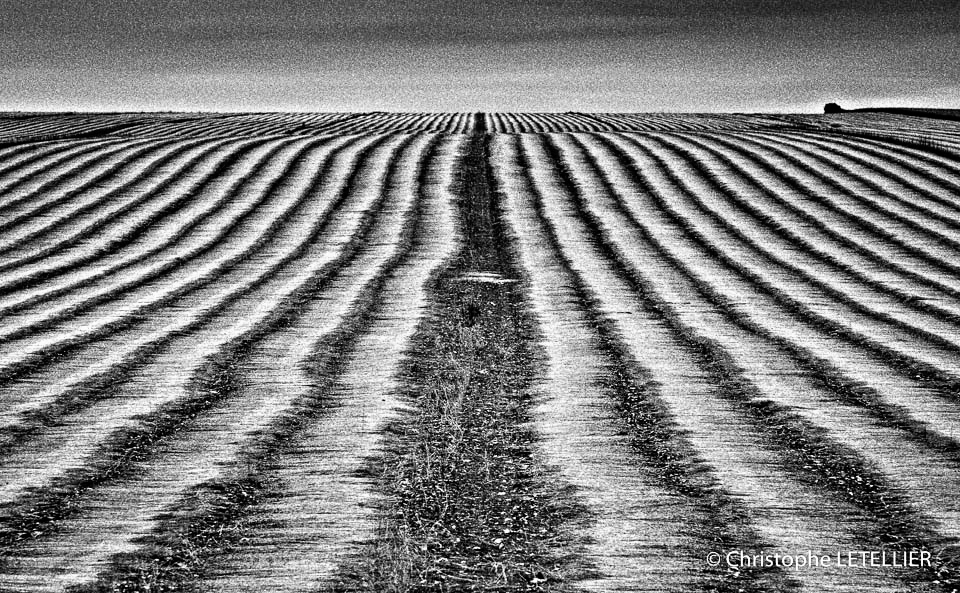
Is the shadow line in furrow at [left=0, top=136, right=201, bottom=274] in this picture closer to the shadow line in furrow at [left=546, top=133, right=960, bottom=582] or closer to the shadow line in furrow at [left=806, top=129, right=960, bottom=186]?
the shadow line in furrow at [left=546, top=133, right=960, bottom=582]

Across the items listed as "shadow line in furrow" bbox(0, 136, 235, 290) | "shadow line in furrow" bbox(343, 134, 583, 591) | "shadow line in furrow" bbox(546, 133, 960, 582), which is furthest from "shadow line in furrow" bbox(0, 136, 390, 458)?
"shadow line in furrow" bbox(546, 133, 960, 582)

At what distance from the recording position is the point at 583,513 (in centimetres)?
541

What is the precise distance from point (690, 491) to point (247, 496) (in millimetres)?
2860

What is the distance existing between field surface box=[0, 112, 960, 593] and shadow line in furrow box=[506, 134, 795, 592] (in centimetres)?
3

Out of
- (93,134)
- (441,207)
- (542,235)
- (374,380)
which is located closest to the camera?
(374,380)

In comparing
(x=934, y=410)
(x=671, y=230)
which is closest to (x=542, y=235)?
(x=671, y=230)

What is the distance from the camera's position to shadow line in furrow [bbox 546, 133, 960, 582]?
5.05m

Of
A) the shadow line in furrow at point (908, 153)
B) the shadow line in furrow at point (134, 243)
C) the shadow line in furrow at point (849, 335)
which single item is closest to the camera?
the shadow line in furrow at point (849, 335)

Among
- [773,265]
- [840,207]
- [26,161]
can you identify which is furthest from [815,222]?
[26,161]

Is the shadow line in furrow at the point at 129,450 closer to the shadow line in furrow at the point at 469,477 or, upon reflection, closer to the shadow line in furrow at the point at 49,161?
the shadow line in furrow at the point at 469,477

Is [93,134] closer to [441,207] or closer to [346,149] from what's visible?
[346,149]

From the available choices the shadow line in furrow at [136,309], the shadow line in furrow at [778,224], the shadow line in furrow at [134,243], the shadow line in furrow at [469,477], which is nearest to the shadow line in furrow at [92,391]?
the shadow line in furrow at [136,309]

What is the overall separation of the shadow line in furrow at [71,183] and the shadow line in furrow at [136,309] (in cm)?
352

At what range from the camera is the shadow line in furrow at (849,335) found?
809cm
